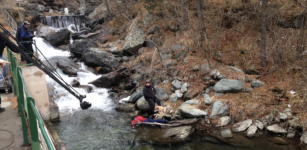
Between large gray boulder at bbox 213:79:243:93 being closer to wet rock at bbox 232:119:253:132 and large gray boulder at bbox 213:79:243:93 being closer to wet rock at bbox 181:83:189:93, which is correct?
wet rock at bbox 181:83:189:93

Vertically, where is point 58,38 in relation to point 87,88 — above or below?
above

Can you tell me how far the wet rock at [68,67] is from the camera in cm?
1512

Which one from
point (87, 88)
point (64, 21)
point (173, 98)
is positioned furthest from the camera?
point (64, 21)

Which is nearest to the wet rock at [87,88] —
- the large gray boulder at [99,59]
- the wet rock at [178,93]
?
the large gray boulder at [99,59]

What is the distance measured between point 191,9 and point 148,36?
11.8ft

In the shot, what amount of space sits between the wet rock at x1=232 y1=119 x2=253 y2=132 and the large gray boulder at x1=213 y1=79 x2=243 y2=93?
160cm

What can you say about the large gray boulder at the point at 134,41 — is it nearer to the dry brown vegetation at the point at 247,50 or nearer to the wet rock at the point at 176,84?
the dry brown vegetation at the point at 247,50

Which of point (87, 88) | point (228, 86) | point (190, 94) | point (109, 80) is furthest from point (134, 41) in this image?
point (228, 86)

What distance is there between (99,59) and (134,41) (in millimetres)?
2708

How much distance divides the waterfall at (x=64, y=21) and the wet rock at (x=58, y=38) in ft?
12.8

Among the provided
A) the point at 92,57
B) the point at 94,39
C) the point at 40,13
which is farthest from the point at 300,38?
the point at 40,13

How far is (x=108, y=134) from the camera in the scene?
905 cm

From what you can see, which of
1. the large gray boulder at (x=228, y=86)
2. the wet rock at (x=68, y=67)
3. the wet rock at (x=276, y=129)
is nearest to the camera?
the wet rock at (x=276, y=129)

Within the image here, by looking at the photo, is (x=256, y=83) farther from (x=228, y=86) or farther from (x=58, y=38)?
(x=58, y=38)
